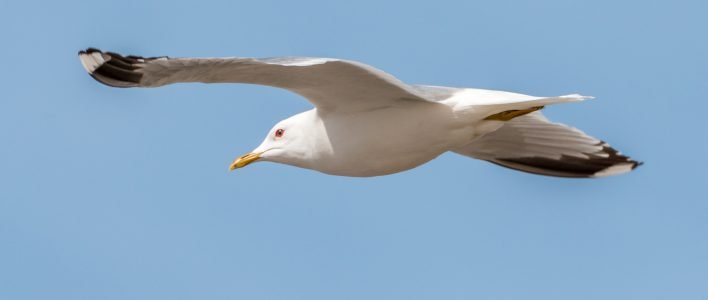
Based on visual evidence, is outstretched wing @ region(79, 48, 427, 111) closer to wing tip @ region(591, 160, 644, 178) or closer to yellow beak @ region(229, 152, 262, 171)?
yellow beak @ region(229, 152, 262, 171)

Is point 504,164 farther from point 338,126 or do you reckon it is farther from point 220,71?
point 220,71

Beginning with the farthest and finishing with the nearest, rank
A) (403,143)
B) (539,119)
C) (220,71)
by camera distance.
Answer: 1. (539,119)
2. (403,143)
3. (220,71)

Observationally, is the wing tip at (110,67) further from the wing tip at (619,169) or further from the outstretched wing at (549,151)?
the wing tip at (619,169)

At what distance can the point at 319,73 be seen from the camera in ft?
32.4

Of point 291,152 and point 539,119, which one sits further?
point 539,119

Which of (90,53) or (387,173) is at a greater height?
(90,53)

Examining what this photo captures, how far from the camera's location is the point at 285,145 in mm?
10797

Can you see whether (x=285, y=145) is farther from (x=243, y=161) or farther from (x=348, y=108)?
(x=348, y=108)

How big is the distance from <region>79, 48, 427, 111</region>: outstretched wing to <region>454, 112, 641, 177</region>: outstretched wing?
1.89 meters

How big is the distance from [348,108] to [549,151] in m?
2.32

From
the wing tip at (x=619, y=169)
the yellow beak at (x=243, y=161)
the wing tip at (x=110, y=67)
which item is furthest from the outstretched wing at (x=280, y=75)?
the wing tip at (x=619, y=169)

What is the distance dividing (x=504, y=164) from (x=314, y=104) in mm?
2254

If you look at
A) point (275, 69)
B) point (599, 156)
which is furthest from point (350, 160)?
point (599, 156)

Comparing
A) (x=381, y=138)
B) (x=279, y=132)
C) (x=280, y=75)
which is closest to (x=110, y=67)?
(x=280, y=75)
